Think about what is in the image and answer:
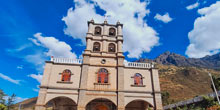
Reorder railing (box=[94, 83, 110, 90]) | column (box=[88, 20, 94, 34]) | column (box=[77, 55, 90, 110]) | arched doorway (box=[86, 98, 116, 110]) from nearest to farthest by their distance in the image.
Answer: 1. column (box=[77, 55, 90, 110])
2. railing (box=[94, 83, 110, 90])
3. arched doorway (box=[86, 98, 116, 110])
4. column (box=[88, 20, 94, 34])

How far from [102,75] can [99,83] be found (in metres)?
1.27

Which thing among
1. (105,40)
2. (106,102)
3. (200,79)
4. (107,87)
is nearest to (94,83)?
(107,87)

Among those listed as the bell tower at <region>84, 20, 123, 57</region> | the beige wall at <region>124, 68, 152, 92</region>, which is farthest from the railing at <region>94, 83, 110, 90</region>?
the bell tower at <region>84, 20, 123, 57</region>

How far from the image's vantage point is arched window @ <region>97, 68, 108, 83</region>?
18.8m

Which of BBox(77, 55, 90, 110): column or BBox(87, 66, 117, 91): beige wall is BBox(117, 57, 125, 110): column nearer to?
BBox(87, 66, 117, 91): beige wall

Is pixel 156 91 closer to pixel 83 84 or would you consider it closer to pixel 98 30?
pixel 83 84

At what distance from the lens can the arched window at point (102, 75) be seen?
18766mm

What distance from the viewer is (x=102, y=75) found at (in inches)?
749

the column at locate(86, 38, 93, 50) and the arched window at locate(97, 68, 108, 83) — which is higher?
the column at locate(86, 38, 93, 50)

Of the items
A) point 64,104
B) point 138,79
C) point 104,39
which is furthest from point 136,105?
point 104,39

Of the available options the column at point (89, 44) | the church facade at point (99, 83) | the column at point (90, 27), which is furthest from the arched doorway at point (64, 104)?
the column at point (90, 27)

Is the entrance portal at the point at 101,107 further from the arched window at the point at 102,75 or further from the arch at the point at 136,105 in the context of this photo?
the arched window at the point at 102,75

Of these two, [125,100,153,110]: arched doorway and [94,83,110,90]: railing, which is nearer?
[94,83,110,90]: railing

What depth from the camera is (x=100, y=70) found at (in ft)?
63.2
